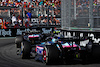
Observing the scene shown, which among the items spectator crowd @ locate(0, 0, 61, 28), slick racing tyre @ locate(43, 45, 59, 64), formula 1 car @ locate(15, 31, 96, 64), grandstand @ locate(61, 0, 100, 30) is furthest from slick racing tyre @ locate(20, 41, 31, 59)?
spectator crowd @ locate(0, 0, 61, 28)

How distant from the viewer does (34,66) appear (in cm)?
648

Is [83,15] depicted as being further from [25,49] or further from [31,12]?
[31,12]

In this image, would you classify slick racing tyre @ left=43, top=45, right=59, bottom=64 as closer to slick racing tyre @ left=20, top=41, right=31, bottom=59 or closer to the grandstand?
slick racing tyre @ left=20, top=41, right=31, bottom=59

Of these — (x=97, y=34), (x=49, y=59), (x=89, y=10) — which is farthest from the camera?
(x=89, y=10)

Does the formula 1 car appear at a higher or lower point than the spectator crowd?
lower

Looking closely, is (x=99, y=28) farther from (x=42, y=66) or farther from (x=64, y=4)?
(x=42, y=66)

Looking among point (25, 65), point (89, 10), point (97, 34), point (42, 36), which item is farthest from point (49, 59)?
point (89, 10)

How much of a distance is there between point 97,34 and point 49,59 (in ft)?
9.73

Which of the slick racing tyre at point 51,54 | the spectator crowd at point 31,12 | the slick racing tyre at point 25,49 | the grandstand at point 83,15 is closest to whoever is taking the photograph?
the slick racing tyre at point 51,54

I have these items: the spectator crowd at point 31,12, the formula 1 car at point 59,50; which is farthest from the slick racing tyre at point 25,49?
the spectator crowd at point 31,12

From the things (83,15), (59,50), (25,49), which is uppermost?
(83,15)

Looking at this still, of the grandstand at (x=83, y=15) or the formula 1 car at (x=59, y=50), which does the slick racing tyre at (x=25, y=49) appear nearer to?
the formula 1 car at (x=59, y=50)

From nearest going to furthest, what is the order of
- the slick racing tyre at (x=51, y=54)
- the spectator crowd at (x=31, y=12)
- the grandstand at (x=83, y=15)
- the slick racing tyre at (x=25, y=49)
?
the slick racing tyre at (x=51, y=54) < the slick racing tyre at (x=25, y=49) < the grandstand at (x=83, y=15) < the spectator crowd at (x=31, y=12)

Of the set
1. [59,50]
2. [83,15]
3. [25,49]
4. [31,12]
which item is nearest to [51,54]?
[59,50]
